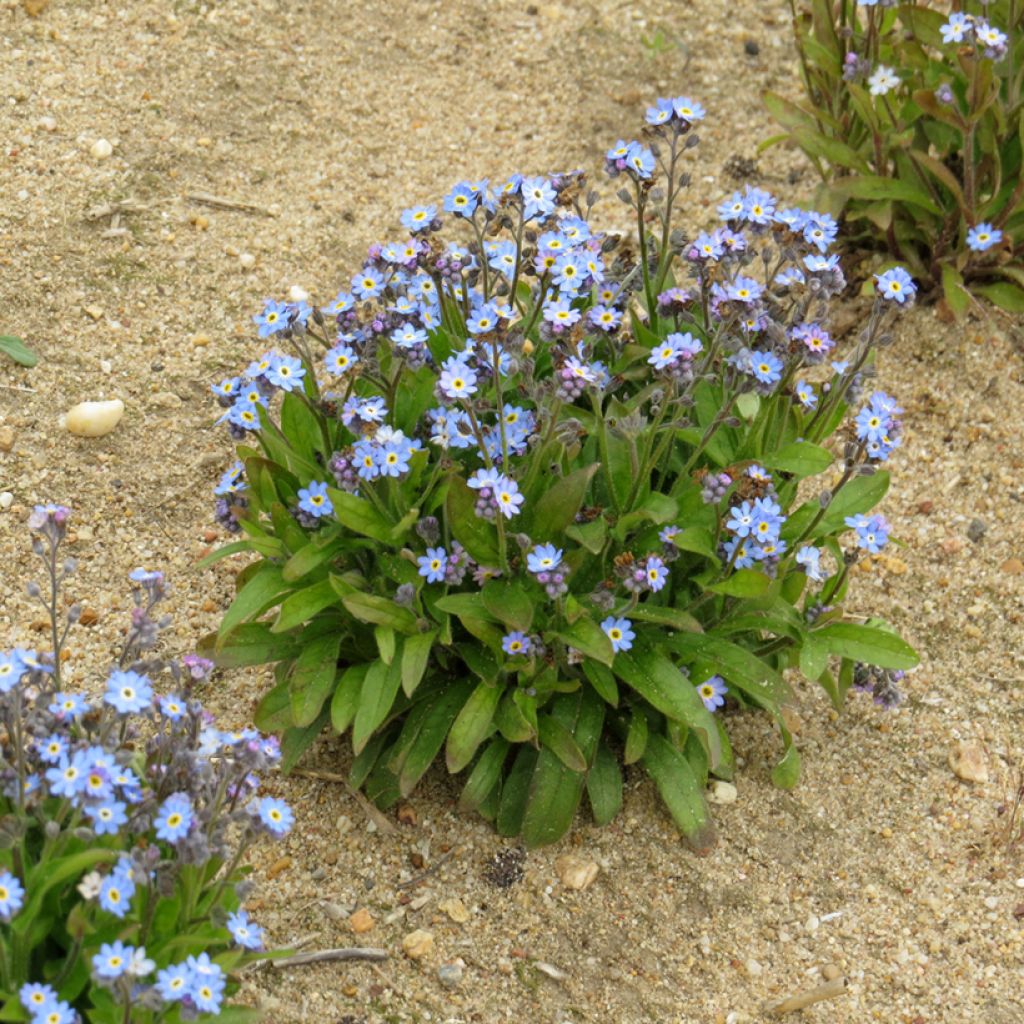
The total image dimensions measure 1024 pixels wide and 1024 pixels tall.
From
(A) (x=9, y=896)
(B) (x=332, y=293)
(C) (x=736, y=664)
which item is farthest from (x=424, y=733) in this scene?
(B) (x=332, y=293)

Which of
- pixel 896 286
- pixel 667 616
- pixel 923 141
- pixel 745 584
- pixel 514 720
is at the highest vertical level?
pixel 896 286

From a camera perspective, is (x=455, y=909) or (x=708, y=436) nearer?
(x=708, y=436)

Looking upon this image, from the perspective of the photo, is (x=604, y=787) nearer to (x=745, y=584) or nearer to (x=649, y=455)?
(x=745, y=584)

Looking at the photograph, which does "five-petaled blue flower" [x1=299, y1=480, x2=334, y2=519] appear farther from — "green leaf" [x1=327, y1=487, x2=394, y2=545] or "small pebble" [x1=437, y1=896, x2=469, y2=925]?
"small pebble" [x1=437, y1=896, x2=469, y2=925]

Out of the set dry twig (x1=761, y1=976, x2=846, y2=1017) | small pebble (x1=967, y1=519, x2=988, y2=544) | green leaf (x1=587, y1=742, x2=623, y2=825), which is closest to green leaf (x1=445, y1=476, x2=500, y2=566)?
green leaf (x1=587, y1=742, x2=623, y2=825)

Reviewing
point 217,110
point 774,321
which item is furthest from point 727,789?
point 217,110

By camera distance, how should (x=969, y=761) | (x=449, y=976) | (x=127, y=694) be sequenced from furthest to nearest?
(x=969, y=761) → (x=449, y=976) → (x=127, y=694)

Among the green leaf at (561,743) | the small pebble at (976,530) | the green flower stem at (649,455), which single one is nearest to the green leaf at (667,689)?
the green leaf at (561,743)
